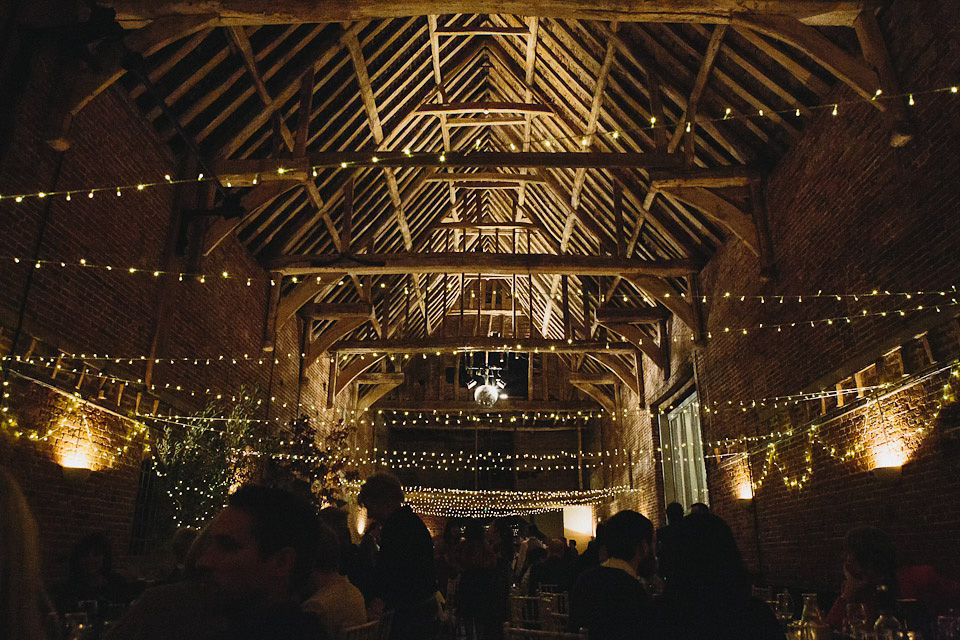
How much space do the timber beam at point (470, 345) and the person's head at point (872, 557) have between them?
7.96m

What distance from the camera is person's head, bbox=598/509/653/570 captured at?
105 inches

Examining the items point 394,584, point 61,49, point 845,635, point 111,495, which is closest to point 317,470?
point 111,495

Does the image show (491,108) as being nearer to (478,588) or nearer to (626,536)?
(478,588)

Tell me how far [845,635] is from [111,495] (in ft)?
18.9

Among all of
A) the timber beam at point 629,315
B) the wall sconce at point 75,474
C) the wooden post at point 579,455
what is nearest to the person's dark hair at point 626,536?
the wall sconce at point 75,474

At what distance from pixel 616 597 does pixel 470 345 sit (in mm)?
9231

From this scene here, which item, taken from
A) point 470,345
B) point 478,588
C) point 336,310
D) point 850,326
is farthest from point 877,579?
point 336,310

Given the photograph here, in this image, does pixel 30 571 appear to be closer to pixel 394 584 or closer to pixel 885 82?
pixel 394 584

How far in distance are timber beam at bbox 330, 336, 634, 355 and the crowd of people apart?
7274 millimetres

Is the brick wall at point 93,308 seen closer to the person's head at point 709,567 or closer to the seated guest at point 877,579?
the person's head at point 709,567

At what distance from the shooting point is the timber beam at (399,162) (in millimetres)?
6871

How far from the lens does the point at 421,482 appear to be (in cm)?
1747

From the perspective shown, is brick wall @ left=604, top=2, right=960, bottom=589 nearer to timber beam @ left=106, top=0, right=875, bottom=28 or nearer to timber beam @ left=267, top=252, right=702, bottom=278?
timber beam @ left=106, top=0, right=875, bottom=28

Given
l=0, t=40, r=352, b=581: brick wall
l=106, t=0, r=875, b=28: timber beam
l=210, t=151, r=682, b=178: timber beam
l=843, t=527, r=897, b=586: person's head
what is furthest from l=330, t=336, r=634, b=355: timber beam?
l=843, t=527, r=897, b=586: person's head
